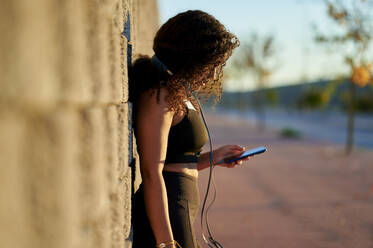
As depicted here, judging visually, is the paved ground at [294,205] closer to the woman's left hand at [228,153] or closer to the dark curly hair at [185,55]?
the woman's left hand at [228,153]

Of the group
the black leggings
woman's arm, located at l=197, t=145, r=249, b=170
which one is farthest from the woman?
woman's arm, located at l=197, t=145, r=249, b=170

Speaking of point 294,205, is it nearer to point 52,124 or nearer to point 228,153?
point 228,153

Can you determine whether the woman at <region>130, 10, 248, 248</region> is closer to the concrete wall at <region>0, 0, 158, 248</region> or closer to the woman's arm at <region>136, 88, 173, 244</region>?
the woman's arm at <region>136, 88, 173, 244</region>

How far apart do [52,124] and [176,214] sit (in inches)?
48.1

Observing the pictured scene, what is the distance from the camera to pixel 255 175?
8086 millimetres

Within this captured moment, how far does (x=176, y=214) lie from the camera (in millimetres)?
1733

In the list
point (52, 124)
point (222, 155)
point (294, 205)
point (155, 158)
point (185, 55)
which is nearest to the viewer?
point (52, 124)

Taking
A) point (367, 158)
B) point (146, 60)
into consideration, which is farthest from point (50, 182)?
point (367, 158)

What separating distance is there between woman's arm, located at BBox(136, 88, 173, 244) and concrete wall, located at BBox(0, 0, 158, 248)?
2.09 feet

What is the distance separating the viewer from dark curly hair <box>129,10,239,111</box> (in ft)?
5.41

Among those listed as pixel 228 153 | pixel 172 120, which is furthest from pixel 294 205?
pixel 172 120

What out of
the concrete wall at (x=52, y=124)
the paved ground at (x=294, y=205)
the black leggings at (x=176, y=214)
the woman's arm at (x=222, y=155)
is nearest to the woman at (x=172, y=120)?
the black leggings at (x=176, y=214)

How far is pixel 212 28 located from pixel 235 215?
387 cm

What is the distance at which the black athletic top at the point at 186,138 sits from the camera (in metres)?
1.75
